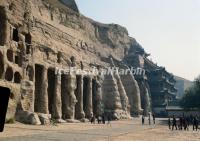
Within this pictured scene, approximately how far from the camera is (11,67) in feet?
99.2

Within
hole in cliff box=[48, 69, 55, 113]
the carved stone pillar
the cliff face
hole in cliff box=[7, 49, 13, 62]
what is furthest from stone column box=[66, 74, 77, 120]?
hole in cliff box=[7, 49, 13, 62]

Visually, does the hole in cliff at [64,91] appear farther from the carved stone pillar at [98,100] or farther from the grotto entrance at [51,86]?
the carved stone pillar at [98,100]

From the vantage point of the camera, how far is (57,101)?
40.1 metres

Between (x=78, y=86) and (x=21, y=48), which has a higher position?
(x=21, y=48)

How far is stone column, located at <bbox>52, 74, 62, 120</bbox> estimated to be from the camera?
39394mm

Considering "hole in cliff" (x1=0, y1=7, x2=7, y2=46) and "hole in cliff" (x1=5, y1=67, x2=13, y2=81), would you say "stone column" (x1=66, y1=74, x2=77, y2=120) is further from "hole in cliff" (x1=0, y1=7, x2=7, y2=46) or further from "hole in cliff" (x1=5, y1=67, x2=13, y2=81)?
"hole in cliff" (x1=0, y1=7, x2=7, y2=46)

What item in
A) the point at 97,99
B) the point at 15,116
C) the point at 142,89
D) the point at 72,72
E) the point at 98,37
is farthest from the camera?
the point at 142,89

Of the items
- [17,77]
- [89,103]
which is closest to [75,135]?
[17,77]

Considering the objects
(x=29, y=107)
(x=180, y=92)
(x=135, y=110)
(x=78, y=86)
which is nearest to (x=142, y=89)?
(x=135, y=110)

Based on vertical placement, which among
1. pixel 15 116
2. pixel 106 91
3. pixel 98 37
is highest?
pixel 98 37

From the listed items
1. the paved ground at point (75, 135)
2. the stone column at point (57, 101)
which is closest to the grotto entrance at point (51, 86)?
the stone column at point (57, 101)

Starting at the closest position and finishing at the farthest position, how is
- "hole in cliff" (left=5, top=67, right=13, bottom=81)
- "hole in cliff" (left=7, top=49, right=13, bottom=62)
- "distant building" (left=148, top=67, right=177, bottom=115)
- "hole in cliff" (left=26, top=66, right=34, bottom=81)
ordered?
"hole in cliff" (left=5, top=67, right=13, bottom=81) < "hole in cliff" (left=7, top=49, right=13, bottom=62) < "hole in cliff" (left=26, top=66, right=34, bottom=81) < "distant building" (left=148, top=67, right=177, bottom=115)

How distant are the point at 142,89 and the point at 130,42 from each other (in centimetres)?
1708

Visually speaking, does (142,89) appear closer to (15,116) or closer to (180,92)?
(15,116)
